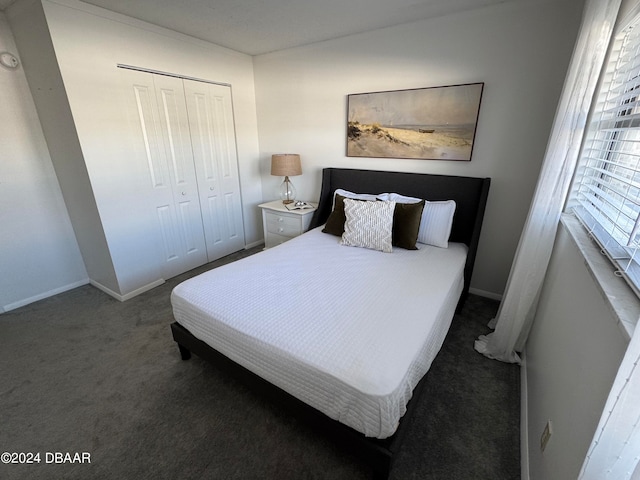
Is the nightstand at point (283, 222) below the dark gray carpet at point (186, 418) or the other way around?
the other way around

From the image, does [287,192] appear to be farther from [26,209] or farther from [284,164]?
[26,209]

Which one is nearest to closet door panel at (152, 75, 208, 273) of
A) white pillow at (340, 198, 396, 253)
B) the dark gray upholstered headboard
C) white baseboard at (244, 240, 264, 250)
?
white baseboard at (244, 240, 264, 250)

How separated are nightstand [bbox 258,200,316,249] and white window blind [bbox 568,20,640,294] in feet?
7.23

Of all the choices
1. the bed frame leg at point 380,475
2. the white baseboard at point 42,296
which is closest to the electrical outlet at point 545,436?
the bed frame leg at point 380,475

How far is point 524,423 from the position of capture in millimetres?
1458

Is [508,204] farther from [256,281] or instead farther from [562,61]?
[256,281]

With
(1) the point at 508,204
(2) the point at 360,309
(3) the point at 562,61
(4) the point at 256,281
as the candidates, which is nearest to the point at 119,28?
(4) the point at 256,281

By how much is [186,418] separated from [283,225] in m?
2.08

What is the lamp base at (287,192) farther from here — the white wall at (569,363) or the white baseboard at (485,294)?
the white wall at (569,363)

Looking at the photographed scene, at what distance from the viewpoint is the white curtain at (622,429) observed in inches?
25.1

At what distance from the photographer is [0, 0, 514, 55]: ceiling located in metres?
2.07

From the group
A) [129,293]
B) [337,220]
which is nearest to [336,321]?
[337,220]

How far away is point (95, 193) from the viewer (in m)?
2.33

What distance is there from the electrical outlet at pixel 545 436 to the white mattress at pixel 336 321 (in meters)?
0.48
